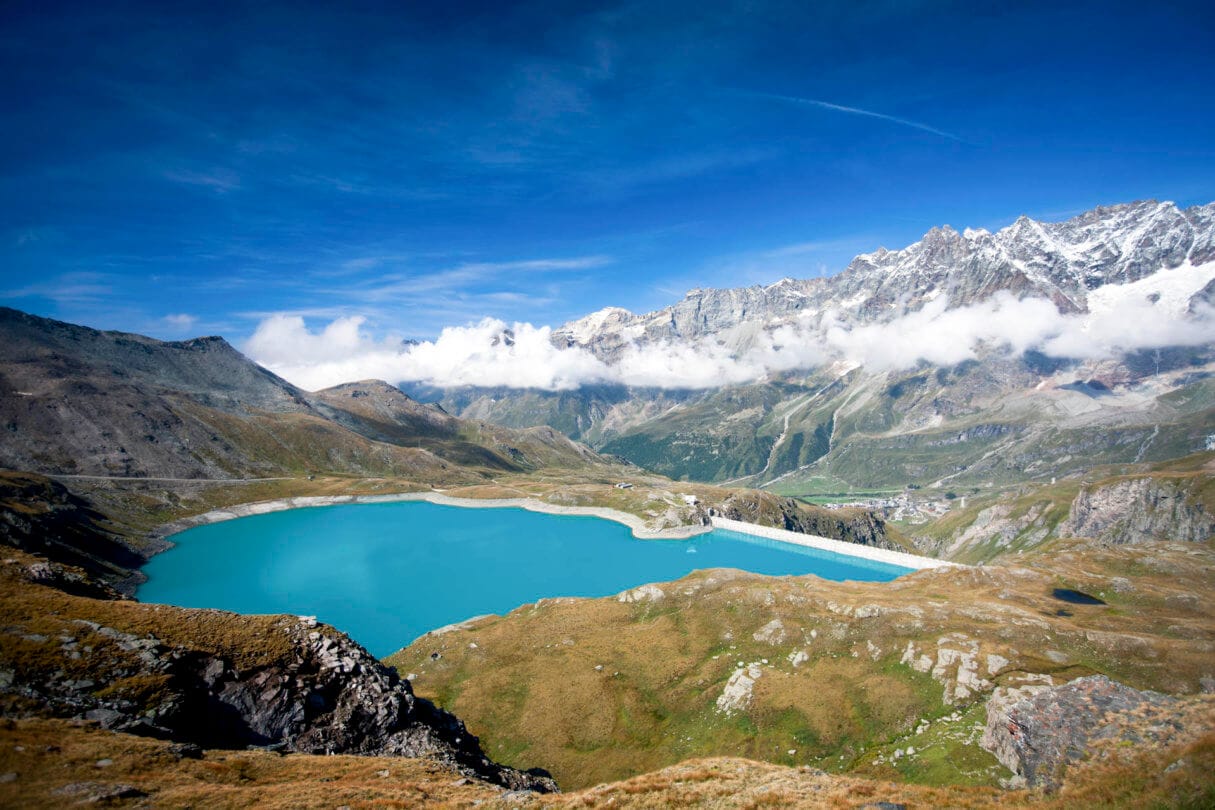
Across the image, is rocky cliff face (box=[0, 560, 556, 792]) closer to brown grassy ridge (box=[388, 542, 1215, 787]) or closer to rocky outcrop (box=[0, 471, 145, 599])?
brown grassy ridge (box=[388, 542, 1215, 787])

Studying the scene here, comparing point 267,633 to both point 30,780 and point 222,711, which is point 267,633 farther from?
point 30,780

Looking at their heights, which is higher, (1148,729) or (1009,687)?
(1148,729)

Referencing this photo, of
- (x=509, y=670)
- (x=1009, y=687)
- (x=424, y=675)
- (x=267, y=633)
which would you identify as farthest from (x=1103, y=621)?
(x=267, y=633)

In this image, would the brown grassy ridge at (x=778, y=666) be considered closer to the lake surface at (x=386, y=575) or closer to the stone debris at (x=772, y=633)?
the stone debris at (x=772, y=633)

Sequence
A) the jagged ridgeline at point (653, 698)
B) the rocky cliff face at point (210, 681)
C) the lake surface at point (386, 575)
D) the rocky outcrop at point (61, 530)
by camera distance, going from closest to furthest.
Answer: the jagged ridgeline at point (653, 698) < the rocky cliff face at point (210, 681) < the rocky outcrop at point (61, 530) < the lake surface at point (386, 575)

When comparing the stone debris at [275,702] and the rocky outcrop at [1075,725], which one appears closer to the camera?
the stone debris at [275,702]

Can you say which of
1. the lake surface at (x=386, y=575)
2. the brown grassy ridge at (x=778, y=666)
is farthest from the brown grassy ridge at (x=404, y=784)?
the lake surface at (x=386, y=575)

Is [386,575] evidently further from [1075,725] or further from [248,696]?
[1075,725]

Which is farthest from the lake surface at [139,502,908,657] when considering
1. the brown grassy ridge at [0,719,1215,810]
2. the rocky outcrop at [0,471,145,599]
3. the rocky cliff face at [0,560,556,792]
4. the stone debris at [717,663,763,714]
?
the brown grassy ridge at [0,719,1215,810]
